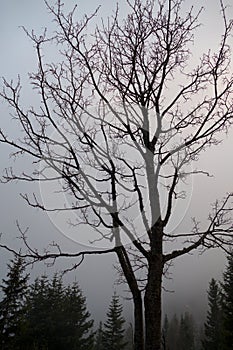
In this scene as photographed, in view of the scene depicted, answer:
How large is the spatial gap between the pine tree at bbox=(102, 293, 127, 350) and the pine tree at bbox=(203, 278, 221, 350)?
8276 mm

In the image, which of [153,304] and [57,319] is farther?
[57,319]

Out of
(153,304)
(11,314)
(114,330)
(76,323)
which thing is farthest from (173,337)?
(153,304)

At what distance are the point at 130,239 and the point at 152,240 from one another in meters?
0.37

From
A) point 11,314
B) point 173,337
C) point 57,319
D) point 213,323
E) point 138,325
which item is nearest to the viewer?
point 138,325

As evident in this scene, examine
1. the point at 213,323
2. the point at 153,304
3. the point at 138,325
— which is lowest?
the point at 138,325

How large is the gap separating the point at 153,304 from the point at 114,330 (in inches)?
1419

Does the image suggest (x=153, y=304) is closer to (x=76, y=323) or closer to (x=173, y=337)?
(x=76, y=323)

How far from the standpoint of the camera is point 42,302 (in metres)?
29.6

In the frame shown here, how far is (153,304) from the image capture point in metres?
4.30

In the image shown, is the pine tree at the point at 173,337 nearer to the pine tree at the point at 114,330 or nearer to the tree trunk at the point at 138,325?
the pine tree at the point at 114,330

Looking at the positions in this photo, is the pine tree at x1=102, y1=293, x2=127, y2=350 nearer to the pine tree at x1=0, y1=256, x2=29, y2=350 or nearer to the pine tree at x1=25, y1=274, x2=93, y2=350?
the pine tree at x1=25, y1=274, x2=93, y2=350

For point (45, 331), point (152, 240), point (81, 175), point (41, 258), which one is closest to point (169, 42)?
point (81, 175)

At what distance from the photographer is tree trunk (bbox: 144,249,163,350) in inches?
164

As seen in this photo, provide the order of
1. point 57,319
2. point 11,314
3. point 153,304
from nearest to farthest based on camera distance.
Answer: point 153,304 → point 11,314 → point 57,319
